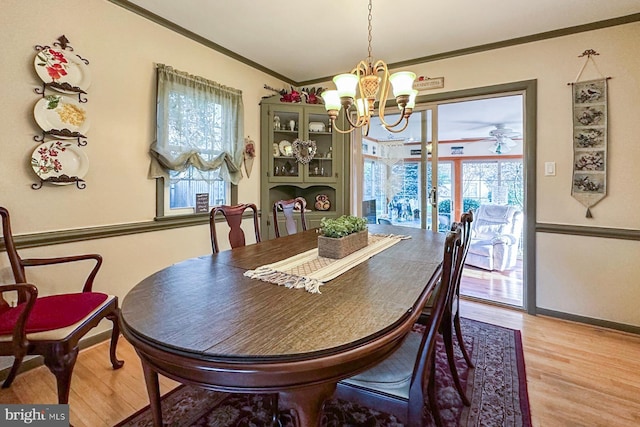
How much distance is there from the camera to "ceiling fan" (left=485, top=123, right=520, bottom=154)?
5.82m

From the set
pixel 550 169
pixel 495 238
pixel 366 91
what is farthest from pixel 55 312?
pixel 495 238

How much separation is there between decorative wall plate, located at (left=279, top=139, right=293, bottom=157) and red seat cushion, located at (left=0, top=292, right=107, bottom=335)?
2473 millimetres

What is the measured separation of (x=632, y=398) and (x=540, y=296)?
1.22m

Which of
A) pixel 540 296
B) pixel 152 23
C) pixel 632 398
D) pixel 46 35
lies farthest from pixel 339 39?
pixel 632 398

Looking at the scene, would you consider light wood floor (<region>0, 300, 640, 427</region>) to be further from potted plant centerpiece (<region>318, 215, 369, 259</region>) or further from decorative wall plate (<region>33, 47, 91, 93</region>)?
decorative wall plate (<region>33, 47, 91, 93</region>)

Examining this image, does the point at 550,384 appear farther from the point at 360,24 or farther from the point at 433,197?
the point at 360,24

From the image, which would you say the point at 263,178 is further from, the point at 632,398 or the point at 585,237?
the point at 632,398

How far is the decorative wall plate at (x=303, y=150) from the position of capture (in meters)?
3.77

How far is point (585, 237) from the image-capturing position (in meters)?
2.70

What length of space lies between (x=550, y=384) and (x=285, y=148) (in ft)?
10.5

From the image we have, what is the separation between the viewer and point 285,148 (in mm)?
3875

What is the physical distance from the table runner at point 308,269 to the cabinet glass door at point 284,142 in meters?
A: 2.03

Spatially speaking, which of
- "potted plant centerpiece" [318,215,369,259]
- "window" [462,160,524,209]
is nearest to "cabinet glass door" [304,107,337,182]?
"potted plant centerpiece" [318,215,369,259]

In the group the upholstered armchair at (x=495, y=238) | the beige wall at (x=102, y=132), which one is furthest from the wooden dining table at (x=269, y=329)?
the upholstered armchair at (x=495, y=238)
